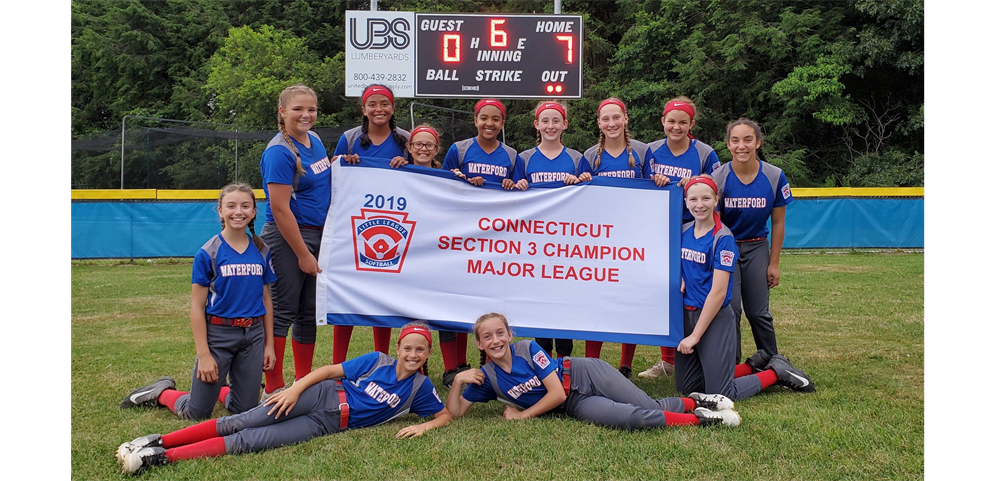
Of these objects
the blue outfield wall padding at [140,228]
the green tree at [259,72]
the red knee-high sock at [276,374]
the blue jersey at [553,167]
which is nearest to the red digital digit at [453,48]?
the blue outfield wall padding at [140,228]

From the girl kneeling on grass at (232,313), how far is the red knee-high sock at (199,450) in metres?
0.65

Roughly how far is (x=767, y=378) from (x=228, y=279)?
11.2 ft

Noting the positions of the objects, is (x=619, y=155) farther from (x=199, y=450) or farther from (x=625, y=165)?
(x=199, y=450)

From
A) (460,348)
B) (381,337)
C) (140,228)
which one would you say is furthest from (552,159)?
(140,228)

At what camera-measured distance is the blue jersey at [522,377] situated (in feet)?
13.8

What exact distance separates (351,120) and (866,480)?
26044 millimetres

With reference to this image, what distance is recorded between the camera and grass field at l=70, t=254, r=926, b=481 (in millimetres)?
3414

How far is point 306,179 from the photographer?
4773 millimetres

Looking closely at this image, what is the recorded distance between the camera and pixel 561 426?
4.06 metres

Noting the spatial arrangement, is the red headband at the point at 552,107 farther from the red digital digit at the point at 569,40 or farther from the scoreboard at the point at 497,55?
the red digital digit at the point at 569,40

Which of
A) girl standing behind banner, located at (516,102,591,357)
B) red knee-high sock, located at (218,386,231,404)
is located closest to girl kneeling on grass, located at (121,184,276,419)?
red knee-high sock, located at (218,386,231,404)

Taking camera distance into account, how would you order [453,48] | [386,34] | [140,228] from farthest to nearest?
[140,228]
[386,34]
[453,48]

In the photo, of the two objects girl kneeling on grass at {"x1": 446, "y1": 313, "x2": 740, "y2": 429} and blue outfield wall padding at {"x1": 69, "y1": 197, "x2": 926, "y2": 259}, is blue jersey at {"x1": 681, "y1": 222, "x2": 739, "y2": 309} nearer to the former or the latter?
girl kneeling on grass at {"x1": 446, "y1": 313, "x2": 740, "y2": 429}
